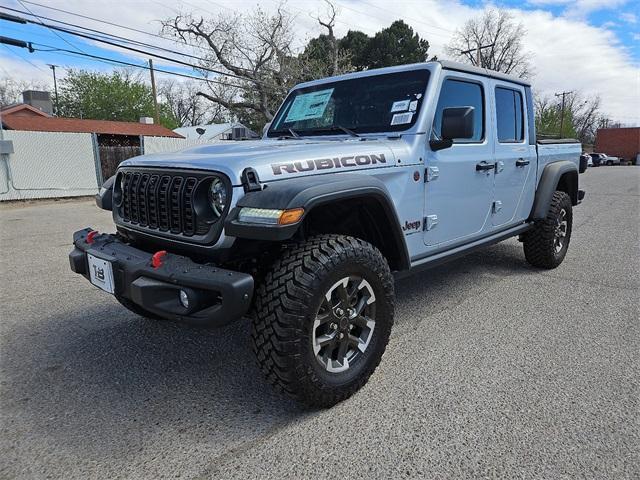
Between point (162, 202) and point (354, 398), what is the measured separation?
1.52 metres

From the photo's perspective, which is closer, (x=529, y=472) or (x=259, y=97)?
(x=529, y=472)

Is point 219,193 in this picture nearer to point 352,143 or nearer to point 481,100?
point 352,143

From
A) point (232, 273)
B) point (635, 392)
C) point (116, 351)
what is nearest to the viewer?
point (232, 273)

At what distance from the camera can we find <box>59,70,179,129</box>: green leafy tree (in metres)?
39.5

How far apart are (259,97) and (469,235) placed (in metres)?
26.1

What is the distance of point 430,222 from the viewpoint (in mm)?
3115

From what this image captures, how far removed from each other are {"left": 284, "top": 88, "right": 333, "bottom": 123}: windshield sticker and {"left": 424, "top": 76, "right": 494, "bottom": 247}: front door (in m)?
0.95

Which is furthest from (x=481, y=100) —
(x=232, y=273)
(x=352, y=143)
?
(x=232, y=273)

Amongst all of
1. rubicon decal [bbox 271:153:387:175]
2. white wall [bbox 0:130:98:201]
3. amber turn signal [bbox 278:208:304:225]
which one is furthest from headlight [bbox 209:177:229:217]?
white wall [bbox 0:130:98:201]

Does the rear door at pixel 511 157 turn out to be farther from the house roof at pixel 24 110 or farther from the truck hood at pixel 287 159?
the house roof at pixel 24 110

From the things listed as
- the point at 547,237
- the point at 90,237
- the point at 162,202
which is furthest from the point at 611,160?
the point at 90,237

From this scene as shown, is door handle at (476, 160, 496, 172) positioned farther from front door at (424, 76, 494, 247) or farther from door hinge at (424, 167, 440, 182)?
door hinge at (424, 167, 440, 182)

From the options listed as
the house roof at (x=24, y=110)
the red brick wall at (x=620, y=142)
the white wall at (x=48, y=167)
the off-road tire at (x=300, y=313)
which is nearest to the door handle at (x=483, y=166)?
the off-road tire at (x=300, y=313)

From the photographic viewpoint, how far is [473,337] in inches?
127
